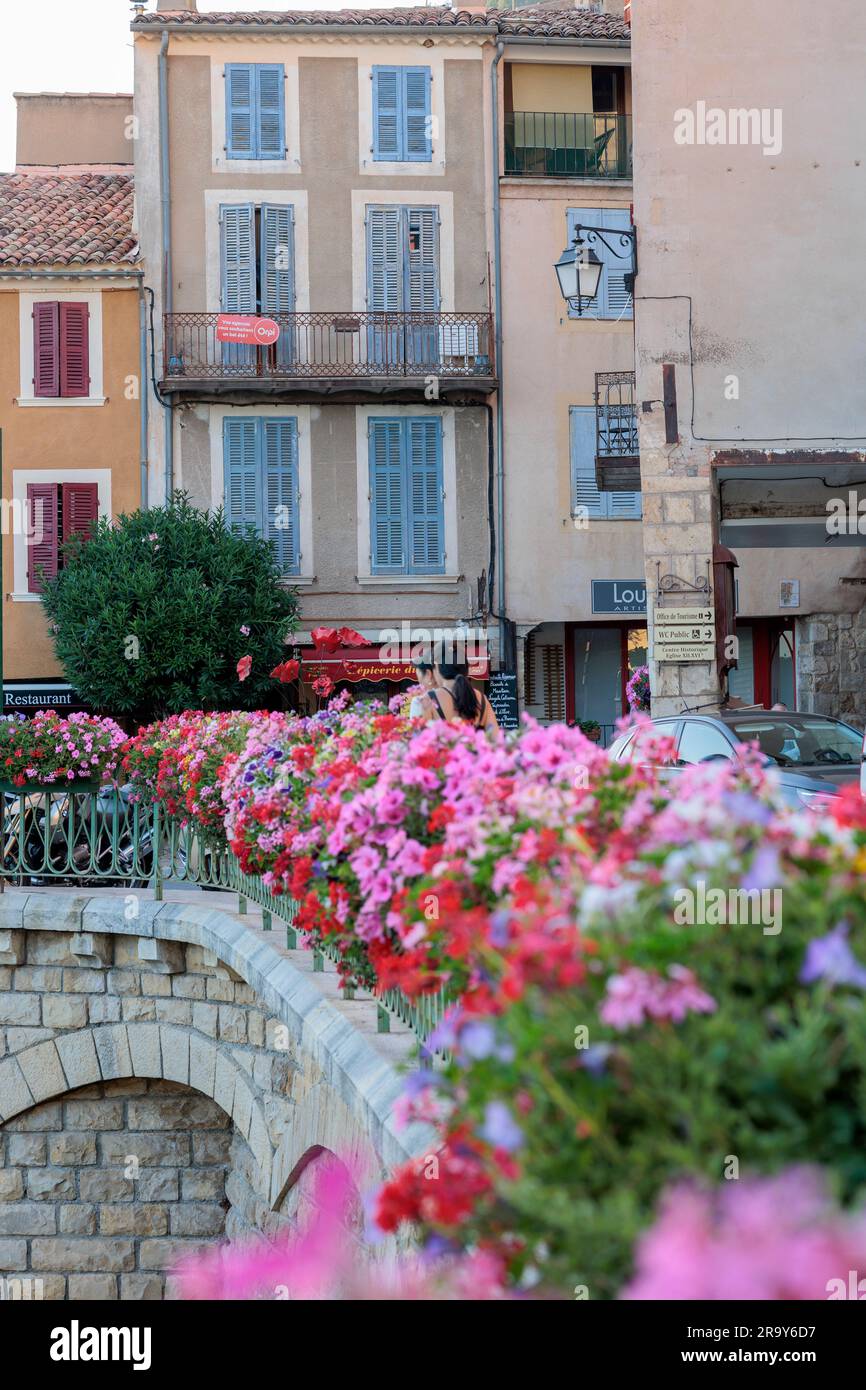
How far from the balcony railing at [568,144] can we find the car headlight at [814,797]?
18821 millimetres

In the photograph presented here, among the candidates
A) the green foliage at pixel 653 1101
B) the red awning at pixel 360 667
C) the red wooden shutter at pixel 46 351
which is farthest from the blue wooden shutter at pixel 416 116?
the green foliage at pixel 653 1101

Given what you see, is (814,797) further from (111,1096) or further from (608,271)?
(608,271)

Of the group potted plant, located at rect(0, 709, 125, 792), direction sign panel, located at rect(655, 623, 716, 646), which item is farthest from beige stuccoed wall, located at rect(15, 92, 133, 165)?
potted plant, located at rect(0, 709, 125, 792)

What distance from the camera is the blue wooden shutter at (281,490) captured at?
26922mm

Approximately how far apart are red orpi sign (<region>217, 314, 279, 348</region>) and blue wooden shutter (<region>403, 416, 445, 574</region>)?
2.57 m

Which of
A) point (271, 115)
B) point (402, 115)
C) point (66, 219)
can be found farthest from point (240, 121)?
point (66, 219)

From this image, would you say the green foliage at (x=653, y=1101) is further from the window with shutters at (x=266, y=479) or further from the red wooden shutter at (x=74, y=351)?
the red wooden shutter at (x=74, y=351)

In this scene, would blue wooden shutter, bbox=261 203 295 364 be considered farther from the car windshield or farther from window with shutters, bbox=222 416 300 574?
the car windshield

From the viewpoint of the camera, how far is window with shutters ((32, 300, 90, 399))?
26594 millimetres

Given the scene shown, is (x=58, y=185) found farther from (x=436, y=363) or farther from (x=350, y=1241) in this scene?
(x=350, y=1241)

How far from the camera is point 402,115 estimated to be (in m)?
27.3

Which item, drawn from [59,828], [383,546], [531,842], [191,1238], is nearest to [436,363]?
[383,546]

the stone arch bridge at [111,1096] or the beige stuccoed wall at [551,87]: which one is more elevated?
the beige stuccoed wall at [551,87]

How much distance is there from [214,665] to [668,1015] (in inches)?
894
